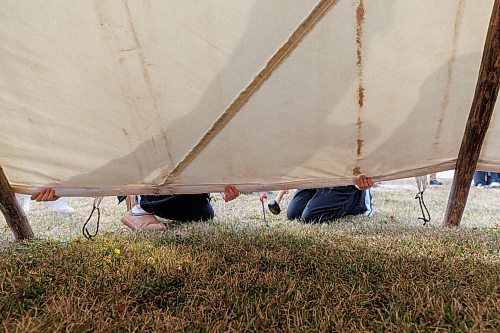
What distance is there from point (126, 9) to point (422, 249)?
2.02 meters

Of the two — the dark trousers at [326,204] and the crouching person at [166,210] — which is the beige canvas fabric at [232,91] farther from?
the dark trousers at [326,204]

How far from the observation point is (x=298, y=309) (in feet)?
4.40

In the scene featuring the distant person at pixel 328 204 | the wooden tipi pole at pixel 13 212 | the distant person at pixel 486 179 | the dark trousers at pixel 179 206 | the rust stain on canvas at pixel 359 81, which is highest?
the rust stain on canvas at pixel 359 81

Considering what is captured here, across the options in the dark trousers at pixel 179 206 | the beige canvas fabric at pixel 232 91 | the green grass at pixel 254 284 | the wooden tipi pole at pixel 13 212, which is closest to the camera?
the green grass at pixel 254 284

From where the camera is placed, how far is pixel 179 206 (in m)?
3.65

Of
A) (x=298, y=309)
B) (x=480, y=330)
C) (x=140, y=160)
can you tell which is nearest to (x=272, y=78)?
(x=140, y=160)

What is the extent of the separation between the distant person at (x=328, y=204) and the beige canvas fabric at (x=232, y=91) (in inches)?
42.9

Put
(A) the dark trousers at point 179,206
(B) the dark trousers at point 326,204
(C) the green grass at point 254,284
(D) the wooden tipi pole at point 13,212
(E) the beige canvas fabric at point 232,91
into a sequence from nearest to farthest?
(C) the green grass at point 254,284 < (E) the beige canvas fabric at point 232,91 < (D) the wooden tipi pole at point 13,212 < (A) the dark trousers at point 179,206 < (B) the dark trousers at point 326,204

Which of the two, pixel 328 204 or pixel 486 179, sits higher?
pixel 328 204

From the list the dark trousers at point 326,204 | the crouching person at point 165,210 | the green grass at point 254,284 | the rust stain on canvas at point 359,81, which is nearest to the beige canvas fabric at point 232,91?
the rust stain on canvas at point 359,81

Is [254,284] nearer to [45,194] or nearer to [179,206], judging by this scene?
[45,194]

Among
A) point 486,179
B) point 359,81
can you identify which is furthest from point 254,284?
point 486,179

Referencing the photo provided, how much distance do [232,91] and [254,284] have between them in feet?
3.64

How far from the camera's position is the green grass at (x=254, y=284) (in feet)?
4.08
